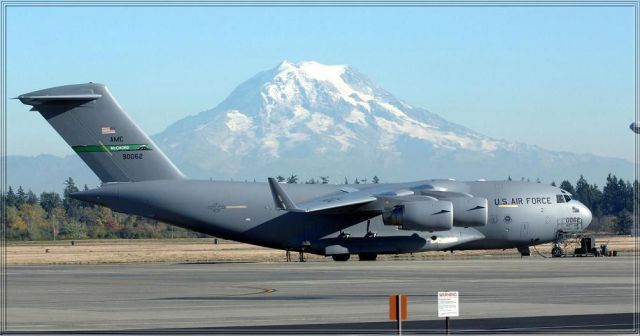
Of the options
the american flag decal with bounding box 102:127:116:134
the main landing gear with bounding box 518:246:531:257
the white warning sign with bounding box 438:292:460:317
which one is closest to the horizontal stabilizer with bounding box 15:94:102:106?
the american flag decal with bounding box 102:127:116:134

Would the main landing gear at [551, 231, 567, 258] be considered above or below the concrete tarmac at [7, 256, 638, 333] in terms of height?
above

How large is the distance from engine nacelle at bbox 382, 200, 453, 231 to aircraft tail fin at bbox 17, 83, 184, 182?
36.0 feet

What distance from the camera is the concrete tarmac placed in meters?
26.9

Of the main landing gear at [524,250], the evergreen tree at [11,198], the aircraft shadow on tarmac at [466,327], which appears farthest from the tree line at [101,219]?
the aircraft shadow on tarmac at [466,327]

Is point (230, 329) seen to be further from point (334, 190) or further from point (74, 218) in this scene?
point (74, 218)

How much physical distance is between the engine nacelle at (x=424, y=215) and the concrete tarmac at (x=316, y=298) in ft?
17.5

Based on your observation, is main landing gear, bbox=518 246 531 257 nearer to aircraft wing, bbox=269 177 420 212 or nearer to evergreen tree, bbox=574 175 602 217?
aircraft wing, bbox=269 177 420 212

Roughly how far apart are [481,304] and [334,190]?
31.7 m

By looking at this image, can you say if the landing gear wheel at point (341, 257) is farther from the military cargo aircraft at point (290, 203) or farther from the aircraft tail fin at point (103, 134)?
the aircraft tail fin at point (103, 134)

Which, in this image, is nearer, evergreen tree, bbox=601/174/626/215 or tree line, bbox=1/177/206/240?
tree line, bbox=1/177/206/240

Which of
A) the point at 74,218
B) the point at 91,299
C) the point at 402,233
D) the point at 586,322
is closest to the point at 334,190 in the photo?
the point at 402,233

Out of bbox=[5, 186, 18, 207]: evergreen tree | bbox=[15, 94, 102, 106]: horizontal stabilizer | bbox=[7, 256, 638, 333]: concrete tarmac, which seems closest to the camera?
bbox=[7, 256, 638, 333]: concrete tarmac

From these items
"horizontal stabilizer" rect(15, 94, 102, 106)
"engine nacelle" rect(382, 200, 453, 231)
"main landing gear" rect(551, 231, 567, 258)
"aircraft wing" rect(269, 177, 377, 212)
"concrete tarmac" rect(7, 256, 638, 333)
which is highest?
"horizontal stabilizer" rect(15, 94, 102, 106)

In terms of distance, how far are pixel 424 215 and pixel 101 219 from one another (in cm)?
10221
